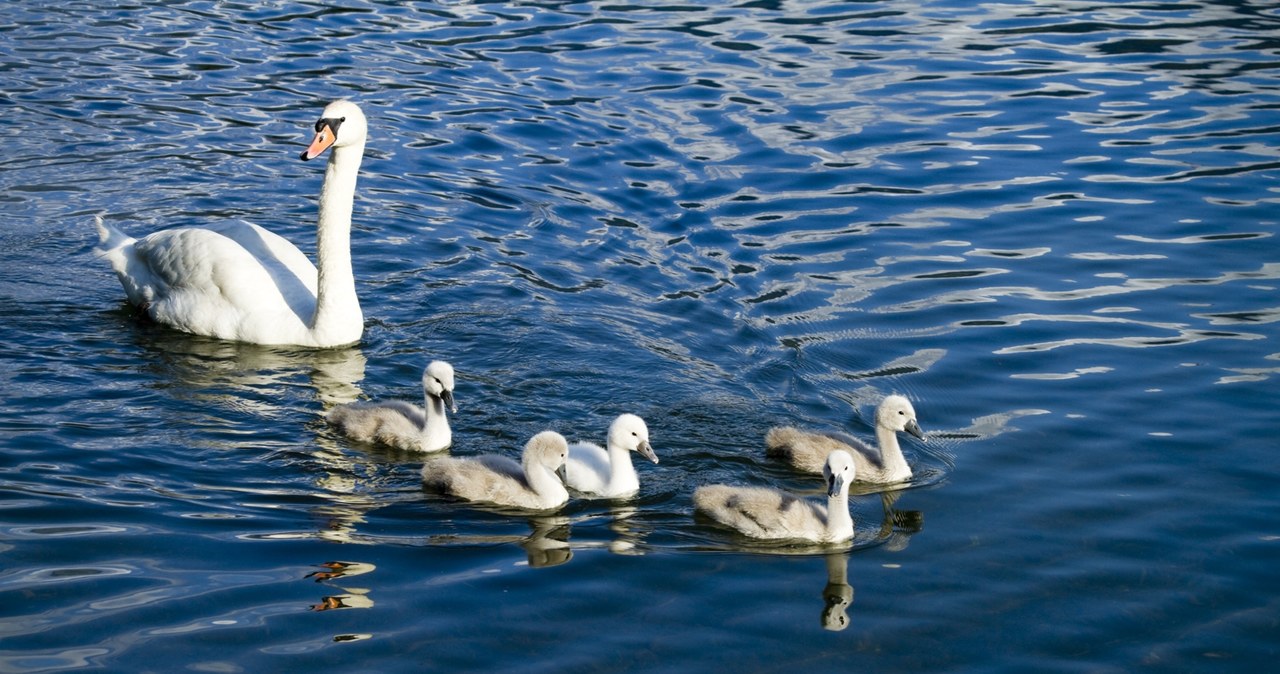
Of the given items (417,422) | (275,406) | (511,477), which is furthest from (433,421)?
(275,406)

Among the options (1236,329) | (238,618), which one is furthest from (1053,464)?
(238,618)

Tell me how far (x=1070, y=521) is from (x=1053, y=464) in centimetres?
90

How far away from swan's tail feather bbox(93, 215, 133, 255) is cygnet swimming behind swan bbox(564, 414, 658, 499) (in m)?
5.12

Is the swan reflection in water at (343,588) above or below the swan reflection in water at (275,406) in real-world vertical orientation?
below

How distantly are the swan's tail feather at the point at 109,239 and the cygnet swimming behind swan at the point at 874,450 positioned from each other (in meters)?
5.94

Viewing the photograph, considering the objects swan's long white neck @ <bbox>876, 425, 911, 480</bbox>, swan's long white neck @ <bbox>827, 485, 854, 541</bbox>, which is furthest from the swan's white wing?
swan's long white neck @ <bbox>876, 425, 911, 480</bbox>

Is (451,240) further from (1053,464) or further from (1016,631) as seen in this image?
(1016,631)

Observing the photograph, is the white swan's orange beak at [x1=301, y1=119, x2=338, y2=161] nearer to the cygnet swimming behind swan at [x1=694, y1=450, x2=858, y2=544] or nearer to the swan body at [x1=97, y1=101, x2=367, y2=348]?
the swan body at [x1=97, y1=101, x2=367, y2=348]

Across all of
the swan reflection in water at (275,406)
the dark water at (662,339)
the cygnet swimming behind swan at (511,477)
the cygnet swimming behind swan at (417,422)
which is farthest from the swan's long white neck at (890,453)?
the swan reflection in water at (275,406)

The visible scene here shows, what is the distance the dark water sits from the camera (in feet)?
27.5

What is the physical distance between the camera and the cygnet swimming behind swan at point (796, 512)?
918 centimetres

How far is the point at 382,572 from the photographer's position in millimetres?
8617

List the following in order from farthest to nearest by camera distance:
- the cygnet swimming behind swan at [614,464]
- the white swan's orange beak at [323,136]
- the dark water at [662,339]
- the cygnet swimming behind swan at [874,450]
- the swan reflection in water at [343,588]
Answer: the white swan's orange beak at [323,136], the cygnet swimming behind swan at [874,450], the cygnet swimming behind swan at [614,464], the dark water at [662,339], the swan reflection in water at [343,588]

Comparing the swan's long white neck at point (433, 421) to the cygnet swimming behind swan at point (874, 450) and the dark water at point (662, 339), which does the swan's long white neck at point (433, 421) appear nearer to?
the dark water at point (662, 339)
